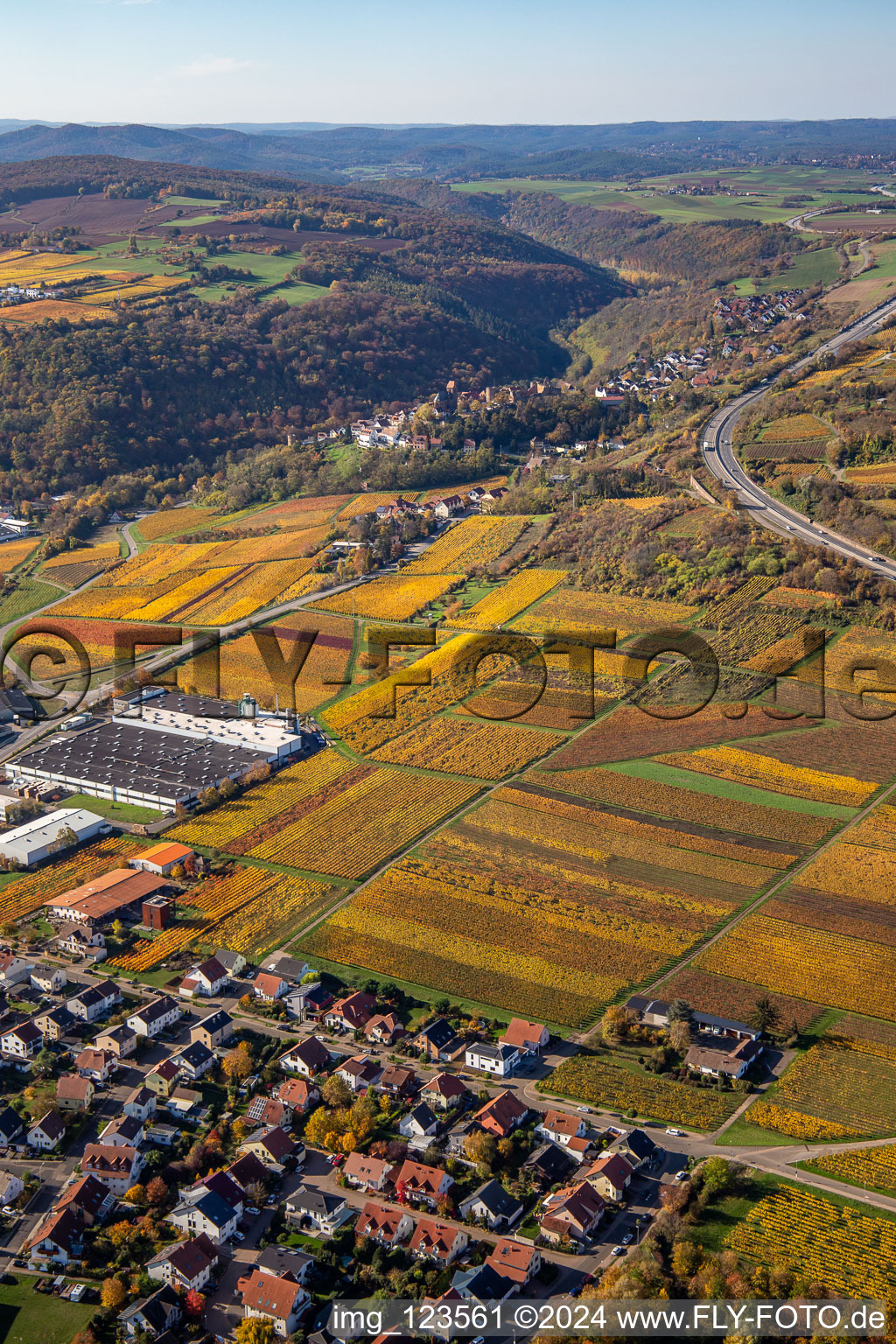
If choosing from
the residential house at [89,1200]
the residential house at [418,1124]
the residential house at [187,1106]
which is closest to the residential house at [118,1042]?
the residential house at [187,1106]

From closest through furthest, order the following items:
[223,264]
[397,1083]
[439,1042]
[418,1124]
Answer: [418,1124], [397,1083], [439,1042], [223,264]

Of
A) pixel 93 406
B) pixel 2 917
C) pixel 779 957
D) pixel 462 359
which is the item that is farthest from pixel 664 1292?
pixel 462 359

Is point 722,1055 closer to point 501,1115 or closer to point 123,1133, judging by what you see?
point 501,1115

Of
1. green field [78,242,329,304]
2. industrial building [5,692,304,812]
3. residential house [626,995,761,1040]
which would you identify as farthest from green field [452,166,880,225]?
residential house [626,995,761,1040]

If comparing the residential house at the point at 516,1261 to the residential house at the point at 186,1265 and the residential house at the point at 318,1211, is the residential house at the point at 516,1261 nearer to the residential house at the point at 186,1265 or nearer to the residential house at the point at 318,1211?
the residential house at the point at 318,1211

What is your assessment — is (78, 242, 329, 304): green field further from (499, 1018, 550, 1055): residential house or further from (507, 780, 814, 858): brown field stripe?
(499, 1018, 550, 1055): residential house

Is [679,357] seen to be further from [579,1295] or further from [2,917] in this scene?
[579,1295]

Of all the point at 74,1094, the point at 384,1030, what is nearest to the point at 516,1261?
the point at 384,1030
